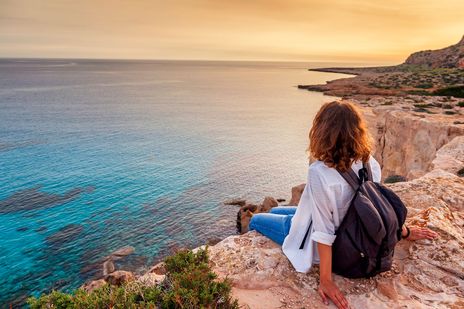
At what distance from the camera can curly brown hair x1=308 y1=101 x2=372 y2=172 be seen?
392cm

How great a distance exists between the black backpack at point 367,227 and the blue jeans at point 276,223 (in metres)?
1.12

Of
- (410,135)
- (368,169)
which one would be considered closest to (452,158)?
(410,135)

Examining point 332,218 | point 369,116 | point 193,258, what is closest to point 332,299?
point 332,218

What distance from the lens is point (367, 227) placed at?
3.96 metres

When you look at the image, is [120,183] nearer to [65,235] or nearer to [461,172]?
[65,235]

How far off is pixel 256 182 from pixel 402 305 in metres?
26.9

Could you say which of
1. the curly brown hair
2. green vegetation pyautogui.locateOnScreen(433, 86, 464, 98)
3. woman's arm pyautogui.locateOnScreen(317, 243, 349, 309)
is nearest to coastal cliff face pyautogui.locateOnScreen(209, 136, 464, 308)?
woman's arm pyautogui.locateOnScreen(317, 243, 349, 309)

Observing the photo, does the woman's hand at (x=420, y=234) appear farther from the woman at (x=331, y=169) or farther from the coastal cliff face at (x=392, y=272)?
the woman at (x=331, y=169)

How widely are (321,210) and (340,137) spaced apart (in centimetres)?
92

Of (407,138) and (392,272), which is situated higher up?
(392,272)

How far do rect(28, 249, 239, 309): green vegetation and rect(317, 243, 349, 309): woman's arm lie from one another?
1.20 meters

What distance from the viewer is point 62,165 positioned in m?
33.4

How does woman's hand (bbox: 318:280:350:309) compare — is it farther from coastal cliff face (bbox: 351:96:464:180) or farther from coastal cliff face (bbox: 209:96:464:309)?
coastal cliff face (bbox: 351:96:464:180)

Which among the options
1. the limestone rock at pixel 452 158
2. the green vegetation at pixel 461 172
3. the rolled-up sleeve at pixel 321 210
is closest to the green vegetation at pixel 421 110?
the limestone rock at pixel 452 158
